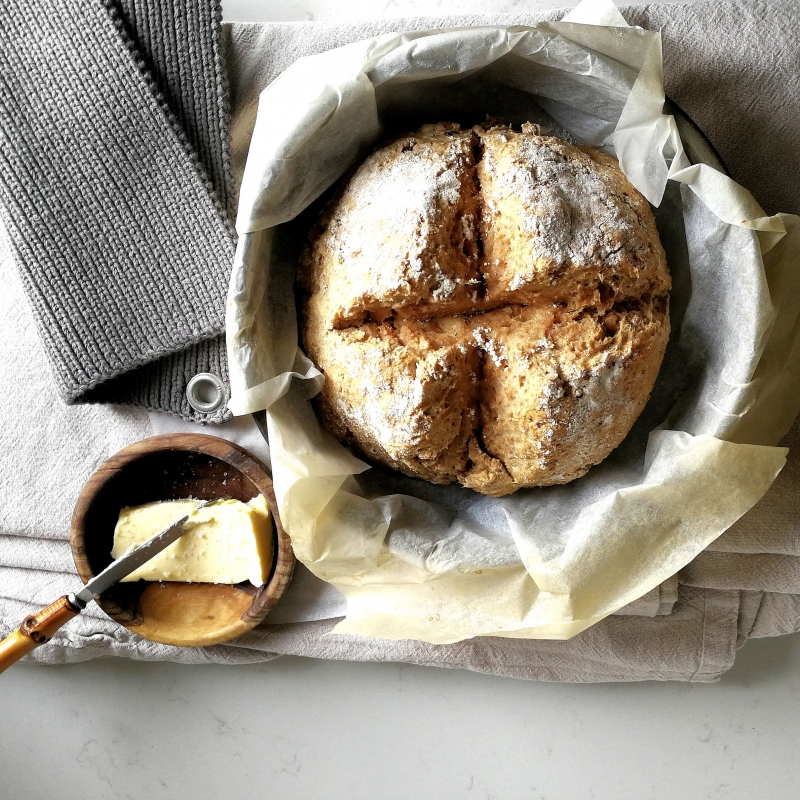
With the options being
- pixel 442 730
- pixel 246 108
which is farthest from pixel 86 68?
pixel 442 730

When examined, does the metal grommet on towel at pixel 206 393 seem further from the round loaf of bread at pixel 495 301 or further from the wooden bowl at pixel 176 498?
the round loaf of bread at pixel 495 301

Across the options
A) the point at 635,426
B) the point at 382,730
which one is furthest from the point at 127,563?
the point at 635,426

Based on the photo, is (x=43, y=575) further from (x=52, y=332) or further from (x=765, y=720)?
(x=765, y=720)

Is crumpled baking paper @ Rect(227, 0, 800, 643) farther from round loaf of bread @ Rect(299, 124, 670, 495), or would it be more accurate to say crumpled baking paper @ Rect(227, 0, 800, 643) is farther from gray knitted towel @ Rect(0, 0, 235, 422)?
gray knitted towel @ Rect(0, 0, 235, 422)

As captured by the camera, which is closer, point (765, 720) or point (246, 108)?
point (246, 108)

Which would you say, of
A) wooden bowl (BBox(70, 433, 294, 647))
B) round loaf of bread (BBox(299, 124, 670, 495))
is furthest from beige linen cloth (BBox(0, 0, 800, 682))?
round loaf of bread (BBox(299, 124, 670, 495))

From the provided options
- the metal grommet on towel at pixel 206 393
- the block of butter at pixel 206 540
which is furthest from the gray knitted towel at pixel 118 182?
the block of butter at pixel 206 540

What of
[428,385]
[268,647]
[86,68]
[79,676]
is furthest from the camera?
[79,676]
